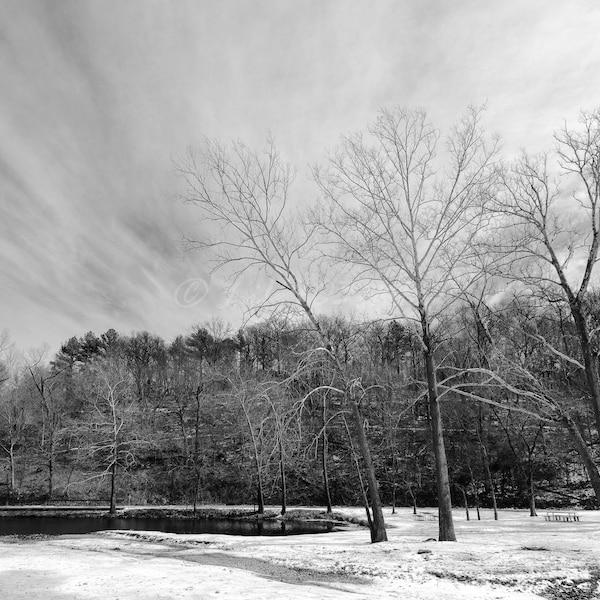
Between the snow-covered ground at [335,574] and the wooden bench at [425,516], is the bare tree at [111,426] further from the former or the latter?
the snow-covered ground at [335,574]

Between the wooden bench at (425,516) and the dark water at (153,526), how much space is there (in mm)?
6176

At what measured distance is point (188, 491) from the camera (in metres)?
44.8

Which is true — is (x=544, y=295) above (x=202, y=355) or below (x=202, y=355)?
below

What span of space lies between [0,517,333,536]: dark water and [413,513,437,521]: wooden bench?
6.18 m

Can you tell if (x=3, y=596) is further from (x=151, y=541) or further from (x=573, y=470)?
(x=573, y=470)

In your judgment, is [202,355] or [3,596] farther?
[202,355]

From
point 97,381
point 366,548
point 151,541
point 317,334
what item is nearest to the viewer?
point 366,548

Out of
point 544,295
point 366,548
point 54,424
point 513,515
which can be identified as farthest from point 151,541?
point 54,424

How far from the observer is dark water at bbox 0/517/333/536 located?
2745cm

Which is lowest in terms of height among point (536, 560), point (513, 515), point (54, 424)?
point (513, 515)

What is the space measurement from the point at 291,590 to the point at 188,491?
135 ft

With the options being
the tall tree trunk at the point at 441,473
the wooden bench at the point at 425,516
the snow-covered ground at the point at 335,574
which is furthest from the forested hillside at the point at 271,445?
the snow-covered ground at the point at 335,574

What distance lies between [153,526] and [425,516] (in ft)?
63.3

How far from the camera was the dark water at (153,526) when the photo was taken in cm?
2745
